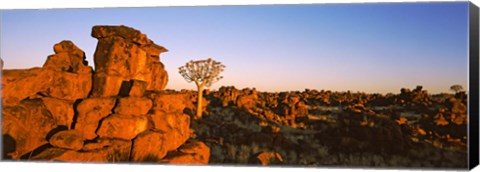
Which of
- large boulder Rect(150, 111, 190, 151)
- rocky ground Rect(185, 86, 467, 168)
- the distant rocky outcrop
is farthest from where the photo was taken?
large boulder Rect(150, 111, 190, 151)

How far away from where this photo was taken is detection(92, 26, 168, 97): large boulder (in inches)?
392

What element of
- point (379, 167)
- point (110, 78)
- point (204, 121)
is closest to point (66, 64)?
point (110, 78)

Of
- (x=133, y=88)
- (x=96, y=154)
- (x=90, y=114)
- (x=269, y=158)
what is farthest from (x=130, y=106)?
(x=269, y=158)

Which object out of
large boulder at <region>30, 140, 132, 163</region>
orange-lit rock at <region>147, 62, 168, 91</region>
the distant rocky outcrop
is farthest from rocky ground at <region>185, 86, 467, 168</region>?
large boulder at <region>30, 140, 132, 163</region>

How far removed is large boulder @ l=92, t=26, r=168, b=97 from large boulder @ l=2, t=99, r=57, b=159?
0.94m

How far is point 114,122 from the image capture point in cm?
966

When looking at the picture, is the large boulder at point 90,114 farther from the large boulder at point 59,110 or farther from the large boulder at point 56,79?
the large boulder at point 56,79

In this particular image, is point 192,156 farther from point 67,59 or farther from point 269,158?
point 67,59

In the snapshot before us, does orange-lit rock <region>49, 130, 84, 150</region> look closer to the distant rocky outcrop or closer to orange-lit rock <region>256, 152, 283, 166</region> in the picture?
the distant rocky outcrop

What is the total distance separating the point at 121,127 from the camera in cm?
963

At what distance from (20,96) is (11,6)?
153 centimetres

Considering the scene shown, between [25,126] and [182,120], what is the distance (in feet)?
8.14

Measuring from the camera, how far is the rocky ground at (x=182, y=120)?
8945 mm

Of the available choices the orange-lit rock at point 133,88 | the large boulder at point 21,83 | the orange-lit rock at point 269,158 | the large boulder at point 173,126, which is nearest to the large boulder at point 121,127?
the large boulder at point 173,126
